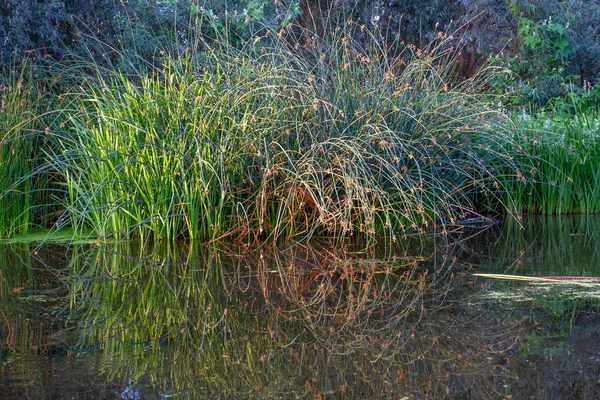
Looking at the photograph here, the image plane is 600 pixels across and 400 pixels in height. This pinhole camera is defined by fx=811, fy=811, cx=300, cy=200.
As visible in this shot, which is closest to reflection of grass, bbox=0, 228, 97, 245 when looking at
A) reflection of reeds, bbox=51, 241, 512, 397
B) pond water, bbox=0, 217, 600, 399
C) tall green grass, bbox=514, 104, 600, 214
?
pond water, bbox=0, 217, 600, 399

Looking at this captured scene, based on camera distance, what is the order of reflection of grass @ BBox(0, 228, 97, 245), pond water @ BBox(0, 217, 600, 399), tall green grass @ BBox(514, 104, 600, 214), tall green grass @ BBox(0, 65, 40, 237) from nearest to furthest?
pond water @ BBox(0, 217, 600, 399), reflection of grass @ BBox(0, 228, 97, 245), tall green grass @ BBox(0, 65, 40, 237), tall green grass @ BBox(514, 104, 600, 214)

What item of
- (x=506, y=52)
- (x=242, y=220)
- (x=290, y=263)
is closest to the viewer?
(x=290, y=263)

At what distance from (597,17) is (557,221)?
1013 cm

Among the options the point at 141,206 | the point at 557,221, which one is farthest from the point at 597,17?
the point at 141,206

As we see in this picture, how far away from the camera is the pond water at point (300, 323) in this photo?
9.43 ft

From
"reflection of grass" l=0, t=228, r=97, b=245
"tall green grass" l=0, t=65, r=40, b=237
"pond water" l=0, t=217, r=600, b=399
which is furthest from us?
"tall green grass" l=0, t=65, r=40, b=237

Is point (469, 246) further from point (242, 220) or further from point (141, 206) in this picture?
point (141, 206)

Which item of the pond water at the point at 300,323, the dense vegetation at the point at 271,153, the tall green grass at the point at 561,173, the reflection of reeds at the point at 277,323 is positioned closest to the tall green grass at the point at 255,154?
the dense vegetation at the point at 271,153

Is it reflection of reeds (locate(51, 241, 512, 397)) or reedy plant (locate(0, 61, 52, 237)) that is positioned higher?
reedy plant (locate(0, 61, 52, 237))

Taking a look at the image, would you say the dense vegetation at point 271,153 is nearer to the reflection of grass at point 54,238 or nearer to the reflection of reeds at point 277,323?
the reflection of grass at point 54,238

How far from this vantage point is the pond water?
2.87m

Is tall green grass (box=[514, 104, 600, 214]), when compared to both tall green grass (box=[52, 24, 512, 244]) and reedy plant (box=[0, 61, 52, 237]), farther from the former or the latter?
reedy plant (box=[0, 61, 52, 237])

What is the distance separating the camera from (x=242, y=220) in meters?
6.05

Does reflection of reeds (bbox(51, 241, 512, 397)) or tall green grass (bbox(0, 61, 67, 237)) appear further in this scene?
tall green grass (bbox(0, 61, 67, 237))
